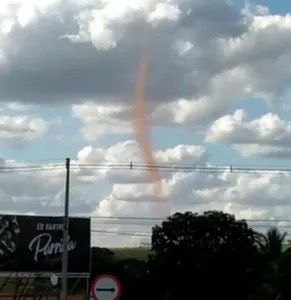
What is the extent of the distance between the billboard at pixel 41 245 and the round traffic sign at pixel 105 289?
143ft

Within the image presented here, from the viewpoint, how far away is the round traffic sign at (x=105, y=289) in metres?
17.2

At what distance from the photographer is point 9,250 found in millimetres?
61500

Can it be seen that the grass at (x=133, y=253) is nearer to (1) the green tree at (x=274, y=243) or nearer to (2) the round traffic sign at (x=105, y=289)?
(1) the green tree at (x=274, y=243)

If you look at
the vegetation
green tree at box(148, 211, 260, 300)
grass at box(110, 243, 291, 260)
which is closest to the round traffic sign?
the vegetation

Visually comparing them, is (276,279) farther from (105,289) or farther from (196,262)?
(105,289)

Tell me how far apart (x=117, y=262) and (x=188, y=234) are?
32.5 ft

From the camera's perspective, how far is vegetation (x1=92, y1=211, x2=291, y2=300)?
8075 centimetres

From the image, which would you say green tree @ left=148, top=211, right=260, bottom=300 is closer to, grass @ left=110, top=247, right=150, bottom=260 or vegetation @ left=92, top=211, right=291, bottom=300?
vegetation @ left=92, top=211, right=291, bottom=300

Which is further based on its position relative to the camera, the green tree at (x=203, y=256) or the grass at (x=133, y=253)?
the grass at (x=133, y=253)

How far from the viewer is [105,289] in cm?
1738

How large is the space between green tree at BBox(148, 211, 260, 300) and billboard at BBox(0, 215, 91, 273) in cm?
1983

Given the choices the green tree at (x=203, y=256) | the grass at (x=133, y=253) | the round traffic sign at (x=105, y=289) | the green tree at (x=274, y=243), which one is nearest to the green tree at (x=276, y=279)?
the green tree at (x=274, y=243)

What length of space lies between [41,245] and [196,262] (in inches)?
948

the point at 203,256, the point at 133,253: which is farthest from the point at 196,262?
the point at 133,253
